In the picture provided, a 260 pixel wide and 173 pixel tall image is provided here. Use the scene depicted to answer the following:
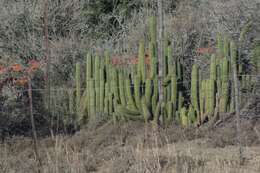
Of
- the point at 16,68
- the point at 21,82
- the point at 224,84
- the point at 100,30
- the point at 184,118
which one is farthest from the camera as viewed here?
the point at 100,30

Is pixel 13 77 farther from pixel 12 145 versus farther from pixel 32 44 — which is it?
pixel 12 145

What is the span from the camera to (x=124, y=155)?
770cm

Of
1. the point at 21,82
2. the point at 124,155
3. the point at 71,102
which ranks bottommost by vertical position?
the point at 124,155

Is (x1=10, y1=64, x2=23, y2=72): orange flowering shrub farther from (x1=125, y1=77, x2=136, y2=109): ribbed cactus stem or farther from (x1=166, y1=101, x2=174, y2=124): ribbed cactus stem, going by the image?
(x1=166, y1=101, x2=174, y2=124): ribbed cactus stem

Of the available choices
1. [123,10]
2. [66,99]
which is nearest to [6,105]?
[66,99]

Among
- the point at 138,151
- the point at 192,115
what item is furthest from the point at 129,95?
the point at 138,151

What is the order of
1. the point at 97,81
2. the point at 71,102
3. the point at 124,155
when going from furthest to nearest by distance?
the point at 71,102
the point at 97,81
the point at 124,155

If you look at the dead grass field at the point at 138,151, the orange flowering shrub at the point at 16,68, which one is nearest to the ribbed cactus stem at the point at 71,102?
the dead grass field at the point at 138,151

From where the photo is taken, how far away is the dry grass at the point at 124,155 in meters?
6.87

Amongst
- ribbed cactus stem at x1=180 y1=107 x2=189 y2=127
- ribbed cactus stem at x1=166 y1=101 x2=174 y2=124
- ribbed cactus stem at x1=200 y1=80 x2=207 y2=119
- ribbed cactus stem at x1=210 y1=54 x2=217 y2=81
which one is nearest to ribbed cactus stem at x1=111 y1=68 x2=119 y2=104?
ribbed cactus stem at x1=166 y1=101 x2=174 y2=124

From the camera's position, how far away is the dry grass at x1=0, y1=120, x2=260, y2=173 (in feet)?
22.5

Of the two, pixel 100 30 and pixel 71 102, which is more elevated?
pixel 100 30

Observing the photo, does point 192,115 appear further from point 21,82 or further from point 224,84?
point 21,82

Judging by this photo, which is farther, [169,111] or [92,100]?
[92,100]
